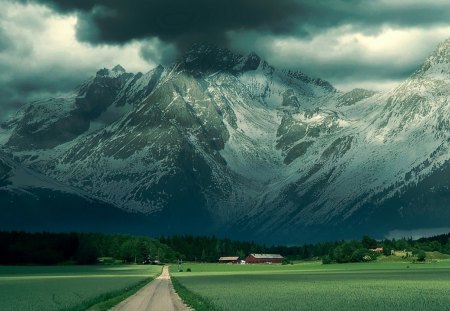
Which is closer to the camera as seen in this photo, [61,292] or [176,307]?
[176,307]

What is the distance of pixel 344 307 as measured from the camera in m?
83.7

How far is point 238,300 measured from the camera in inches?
3898

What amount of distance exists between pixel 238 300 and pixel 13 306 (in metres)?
27.8

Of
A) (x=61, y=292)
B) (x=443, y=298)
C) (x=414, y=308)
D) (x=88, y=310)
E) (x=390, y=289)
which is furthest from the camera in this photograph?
(x=61, y=292)

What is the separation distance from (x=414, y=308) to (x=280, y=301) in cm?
1927

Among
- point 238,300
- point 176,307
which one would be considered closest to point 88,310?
point 176,307

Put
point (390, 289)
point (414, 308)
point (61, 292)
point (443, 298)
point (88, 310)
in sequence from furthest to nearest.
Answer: point (61, 292) → point (390, 289) → point (443, 298) → point (88, 310) → point (414, 308)

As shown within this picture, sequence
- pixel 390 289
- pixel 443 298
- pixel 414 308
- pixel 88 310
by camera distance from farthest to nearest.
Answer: pixel 390 289 → pixel 443 298 → pixel 88 310 → pixel 414 308

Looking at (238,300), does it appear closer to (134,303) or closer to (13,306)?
(134,303)

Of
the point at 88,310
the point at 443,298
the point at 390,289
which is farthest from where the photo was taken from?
the point at 390,289

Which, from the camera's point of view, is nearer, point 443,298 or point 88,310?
point 88,310

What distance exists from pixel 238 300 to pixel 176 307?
1165 cm

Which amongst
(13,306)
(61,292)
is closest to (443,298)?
(13,306)

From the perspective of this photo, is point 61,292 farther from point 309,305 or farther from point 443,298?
point 443,298
